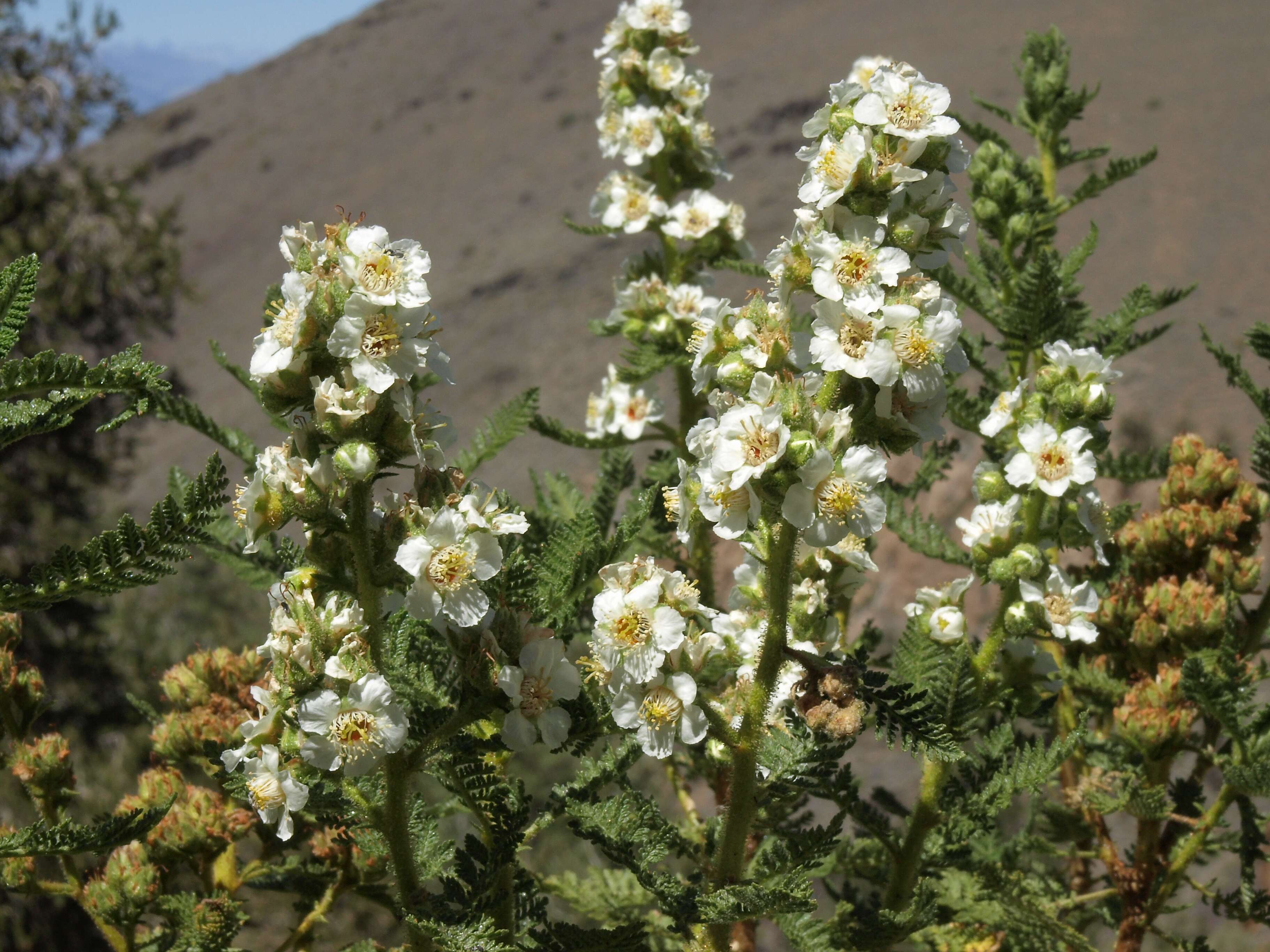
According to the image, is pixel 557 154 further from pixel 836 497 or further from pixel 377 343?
pixel 836 497

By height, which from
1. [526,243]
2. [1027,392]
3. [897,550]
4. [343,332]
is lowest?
[897,550]

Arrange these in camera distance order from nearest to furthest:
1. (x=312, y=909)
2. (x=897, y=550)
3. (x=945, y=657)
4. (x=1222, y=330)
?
1. (x=945, y=657)
2. (x=312, y=909)
3. (x=897, y=550)
4. (x=1222, y=330)

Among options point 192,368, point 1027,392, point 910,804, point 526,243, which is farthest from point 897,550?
point 192,368

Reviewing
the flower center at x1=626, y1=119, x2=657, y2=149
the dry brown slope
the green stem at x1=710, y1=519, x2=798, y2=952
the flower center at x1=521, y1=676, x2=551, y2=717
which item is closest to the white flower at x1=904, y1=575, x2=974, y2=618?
the green stem at x1=710, y1=519, x2=798, y2=952

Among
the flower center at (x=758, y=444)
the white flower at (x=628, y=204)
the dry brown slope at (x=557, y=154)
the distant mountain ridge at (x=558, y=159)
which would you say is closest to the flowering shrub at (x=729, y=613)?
the flower center at (x=758, y=444)

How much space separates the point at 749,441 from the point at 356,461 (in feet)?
1.73

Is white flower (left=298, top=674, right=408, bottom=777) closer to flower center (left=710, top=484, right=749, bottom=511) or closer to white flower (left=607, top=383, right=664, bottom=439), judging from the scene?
flower center (left=710, top=484, right=749, bottom=511)

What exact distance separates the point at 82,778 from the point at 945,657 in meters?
10.1

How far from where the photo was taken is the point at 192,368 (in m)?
30.2

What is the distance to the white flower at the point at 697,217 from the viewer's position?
302 cm

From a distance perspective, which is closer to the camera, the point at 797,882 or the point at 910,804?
the point at 797,882

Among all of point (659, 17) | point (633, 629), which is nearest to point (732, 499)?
point (633, 629)

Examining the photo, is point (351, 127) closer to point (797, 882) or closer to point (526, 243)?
point (526, 243)

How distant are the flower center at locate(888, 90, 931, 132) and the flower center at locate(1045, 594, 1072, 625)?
0.95 meters
